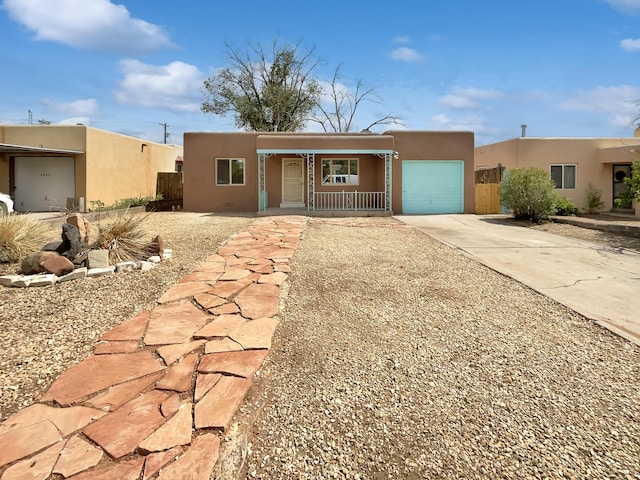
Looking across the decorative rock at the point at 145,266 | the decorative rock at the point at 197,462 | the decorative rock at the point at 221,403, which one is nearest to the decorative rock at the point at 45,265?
the decorative rock at the point at 145,266

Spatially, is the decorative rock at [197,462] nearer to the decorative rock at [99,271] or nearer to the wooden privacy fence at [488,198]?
the decorative rock at [99,271]

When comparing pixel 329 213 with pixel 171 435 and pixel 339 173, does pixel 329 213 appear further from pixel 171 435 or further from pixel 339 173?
pixel 171 435

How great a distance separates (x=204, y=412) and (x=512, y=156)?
64.7 feet

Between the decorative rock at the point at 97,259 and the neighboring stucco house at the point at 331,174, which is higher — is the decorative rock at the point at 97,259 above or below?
below

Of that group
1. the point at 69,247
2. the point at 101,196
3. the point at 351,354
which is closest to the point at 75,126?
the point at 101,196

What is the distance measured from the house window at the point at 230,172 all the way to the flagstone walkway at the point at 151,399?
12764 mm

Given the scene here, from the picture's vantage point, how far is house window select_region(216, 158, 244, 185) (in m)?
16.7

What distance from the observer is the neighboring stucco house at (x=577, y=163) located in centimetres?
1811

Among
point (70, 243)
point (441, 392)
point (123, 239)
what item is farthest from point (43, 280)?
point (441, 392)

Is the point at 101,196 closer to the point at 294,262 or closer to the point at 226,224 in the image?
the point at 226,224

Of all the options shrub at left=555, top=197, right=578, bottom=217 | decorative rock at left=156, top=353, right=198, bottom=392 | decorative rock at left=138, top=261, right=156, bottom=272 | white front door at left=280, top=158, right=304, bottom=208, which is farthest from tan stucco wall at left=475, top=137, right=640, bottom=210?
decorative rock at left=156, top=353, right=198, bottom=392

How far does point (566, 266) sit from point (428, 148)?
1025 cm

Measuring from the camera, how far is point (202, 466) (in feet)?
6.57

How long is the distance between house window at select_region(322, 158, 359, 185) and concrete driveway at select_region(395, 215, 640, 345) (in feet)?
18.7
